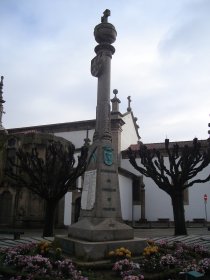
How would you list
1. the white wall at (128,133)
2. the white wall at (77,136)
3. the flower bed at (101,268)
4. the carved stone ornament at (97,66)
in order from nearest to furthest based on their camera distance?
the flower bed at (101,268)
the carved stone ornament at (97,66)
the white wall at (77,136)
the white wall at (128,133)

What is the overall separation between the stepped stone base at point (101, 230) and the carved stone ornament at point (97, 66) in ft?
13.6

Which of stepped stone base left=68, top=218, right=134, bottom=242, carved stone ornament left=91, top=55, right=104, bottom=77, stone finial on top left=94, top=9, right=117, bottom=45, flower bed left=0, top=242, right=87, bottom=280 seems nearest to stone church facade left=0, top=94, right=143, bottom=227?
carved stone ornament left=91, top=55, right=104, bottom=77

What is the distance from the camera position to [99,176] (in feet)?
25.0

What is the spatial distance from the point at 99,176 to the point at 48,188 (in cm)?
721

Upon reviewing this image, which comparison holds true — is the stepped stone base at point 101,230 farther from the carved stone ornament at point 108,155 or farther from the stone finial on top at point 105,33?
the stone finial on top at point 105,33

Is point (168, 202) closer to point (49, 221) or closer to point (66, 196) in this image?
point (66, 196)

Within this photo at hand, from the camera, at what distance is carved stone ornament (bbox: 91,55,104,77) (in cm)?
857

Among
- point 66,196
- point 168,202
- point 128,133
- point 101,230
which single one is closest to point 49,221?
point 101,230

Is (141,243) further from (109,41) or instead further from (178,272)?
(109,41)

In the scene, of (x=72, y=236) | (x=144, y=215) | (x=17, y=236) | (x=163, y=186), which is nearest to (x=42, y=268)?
(x=72, y=236)

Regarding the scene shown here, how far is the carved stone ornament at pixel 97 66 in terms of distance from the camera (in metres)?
8.57

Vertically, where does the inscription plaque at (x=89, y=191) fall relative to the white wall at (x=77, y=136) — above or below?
below

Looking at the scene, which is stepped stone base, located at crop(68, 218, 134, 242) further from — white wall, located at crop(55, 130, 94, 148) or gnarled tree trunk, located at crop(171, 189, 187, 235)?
white wall, located at crop(55, 130, 94, 148)

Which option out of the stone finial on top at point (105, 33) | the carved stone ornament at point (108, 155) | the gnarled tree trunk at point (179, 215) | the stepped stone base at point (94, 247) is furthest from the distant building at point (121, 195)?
the stepped stone base at point (94, 247)
